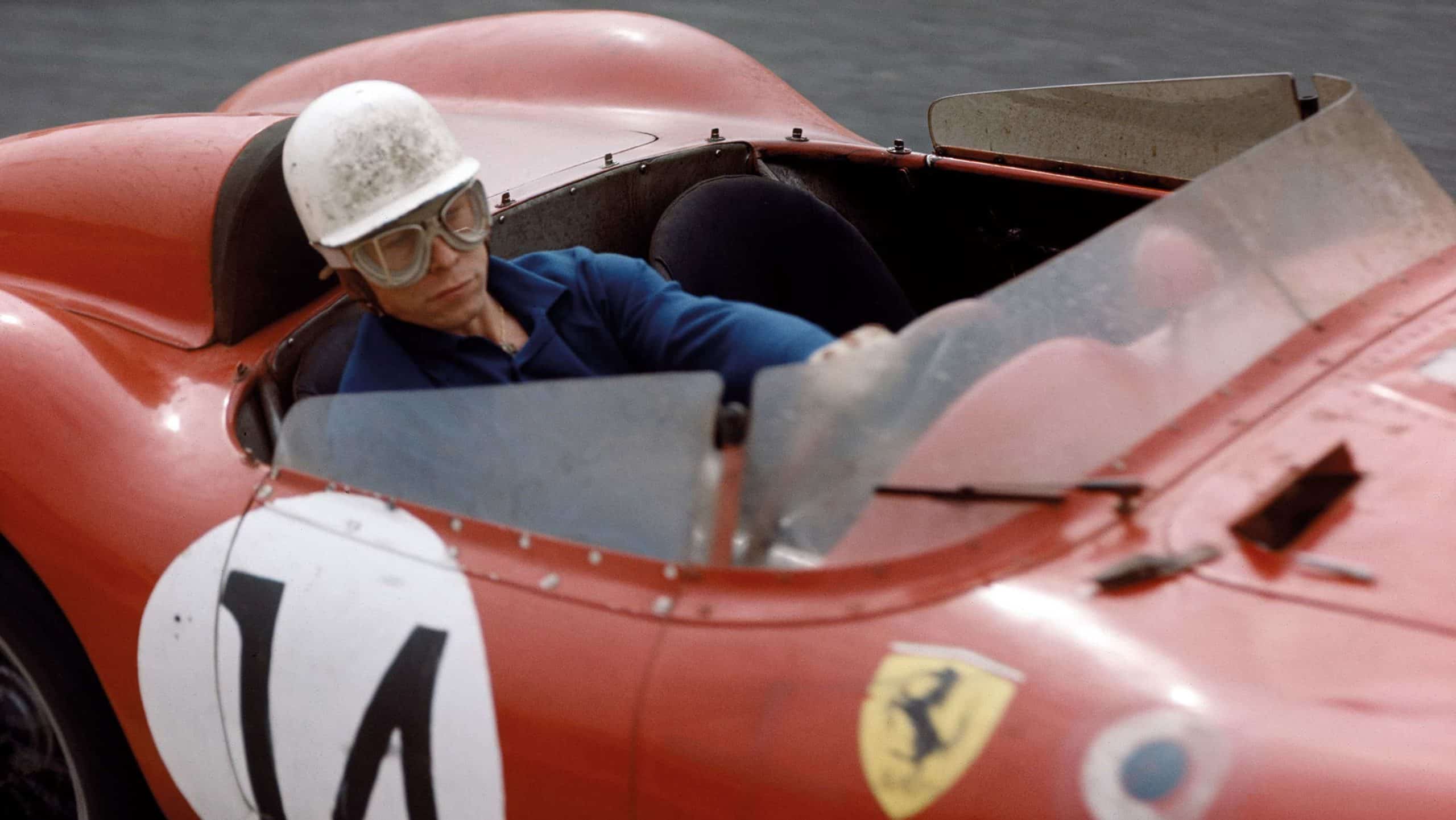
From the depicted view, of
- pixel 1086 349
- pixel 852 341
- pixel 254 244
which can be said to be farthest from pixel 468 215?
pixel 1086 349

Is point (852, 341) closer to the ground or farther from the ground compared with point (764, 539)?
farther from the ground

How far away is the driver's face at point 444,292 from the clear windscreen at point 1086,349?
0.61 metres

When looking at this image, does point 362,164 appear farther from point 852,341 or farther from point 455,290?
point 852,341

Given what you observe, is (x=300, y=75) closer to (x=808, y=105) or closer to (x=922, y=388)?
(x=808, y=105)

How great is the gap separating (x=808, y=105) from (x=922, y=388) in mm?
2093

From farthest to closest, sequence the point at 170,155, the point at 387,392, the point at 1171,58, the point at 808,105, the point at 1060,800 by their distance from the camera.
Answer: the point at 1171,58
the point at 808,105
the point at 170,155
the point at 387,392
the point at 1060,800

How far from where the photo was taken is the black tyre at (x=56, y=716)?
6.64 feet

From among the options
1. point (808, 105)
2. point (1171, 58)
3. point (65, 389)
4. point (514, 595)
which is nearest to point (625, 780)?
point (514, 595)

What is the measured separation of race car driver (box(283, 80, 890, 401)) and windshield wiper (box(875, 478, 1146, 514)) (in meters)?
0.32

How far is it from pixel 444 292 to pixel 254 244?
0.41m

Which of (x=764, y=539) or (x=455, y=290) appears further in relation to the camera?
(x=455, y=290)

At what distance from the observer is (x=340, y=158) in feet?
6.00

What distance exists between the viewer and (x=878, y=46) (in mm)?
6672

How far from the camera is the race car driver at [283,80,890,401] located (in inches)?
72.6
